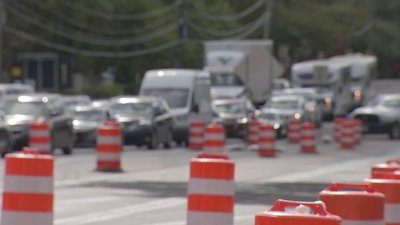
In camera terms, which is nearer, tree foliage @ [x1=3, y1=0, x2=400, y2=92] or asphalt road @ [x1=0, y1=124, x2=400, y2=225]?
asphalt road @ [x1=0, y1=124, x2=400, y2=225]

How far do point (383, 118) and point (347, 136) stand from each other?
7261mm

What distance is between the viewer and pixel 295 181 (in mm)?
22766

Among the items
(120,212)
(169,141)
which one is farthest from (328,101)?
(120,212)

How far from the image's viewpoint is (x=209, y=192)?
35.8 feet

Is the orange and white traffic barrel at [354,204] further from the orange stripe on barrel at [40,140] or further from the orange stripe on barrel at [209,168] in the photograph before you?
the orange stripe on barrel at [40,140]

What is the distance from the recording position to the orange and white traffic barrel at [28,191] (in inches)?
421

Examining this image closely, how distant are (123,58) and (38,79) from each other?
13.4m

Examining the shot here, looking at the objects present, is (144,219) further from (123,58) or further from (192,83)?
(123,58)

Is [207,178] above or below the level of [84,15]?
below

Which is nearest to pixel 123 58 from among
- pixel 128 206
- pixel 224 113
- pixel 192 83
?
pixel 224 113

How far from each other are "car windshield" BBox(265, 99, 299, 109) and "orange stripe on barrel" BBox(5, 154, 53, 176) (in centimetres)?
3764

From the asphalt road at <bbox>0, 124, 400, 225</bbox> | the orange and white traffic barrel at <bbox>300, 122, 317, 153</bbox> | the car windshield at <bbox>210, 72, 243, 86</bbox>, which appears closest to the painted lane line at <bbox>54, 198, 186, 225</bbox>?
the asphalt road at <bbox>0, 124, 400, 225</bbox>

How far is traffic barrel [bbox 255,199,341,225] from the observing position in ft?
21.4

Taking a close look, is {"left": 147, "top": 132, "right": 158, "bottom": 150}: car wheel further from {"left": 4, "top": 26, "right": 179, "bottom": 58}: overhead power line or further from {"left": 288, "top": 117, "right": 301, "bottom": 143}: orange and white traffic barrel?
{"left": 4, "top": 26, "right": 179, "bottom": 58}: overhead power line
